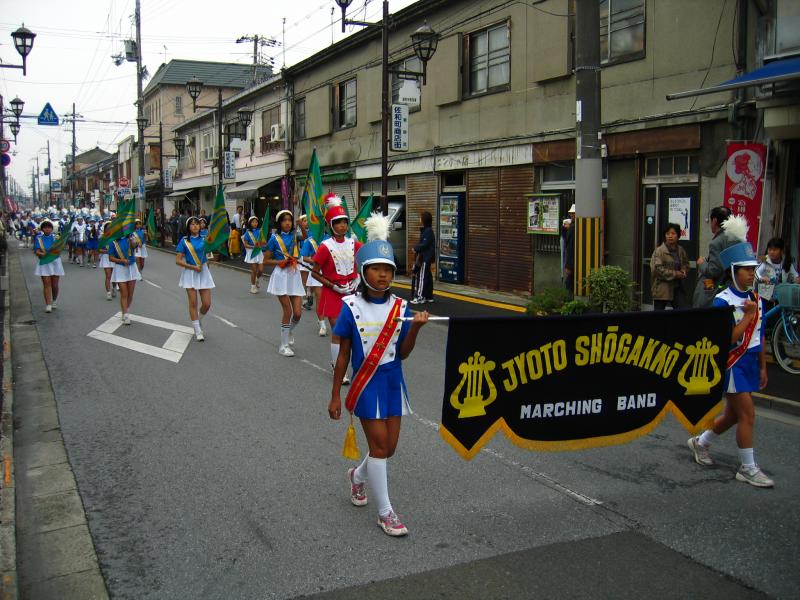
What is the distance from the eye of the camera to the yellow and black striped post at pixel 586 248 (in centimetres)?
1115

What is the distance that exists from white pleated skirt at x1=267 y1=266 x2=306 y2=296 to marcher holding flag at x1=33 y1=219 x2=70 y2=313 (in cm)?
636

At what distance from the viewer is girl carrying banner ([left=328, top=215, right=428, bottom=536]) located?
4.48 meters

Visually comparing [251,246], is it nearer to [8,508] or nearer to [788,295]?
[788,295]

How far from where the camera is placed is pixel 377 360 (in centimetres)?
447

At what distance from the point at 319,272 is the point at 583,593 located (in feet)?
16.7

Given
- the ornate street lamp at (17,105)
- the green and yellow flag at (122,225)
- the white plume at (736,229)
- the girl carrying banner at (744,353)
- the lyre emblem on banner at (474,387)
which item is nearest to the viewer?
the lyre emblem on banner at (474,387)

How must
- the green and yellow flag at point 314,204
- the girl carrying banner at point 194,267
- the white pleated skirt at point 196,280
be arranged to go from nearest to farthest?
the green and yellow flag at point 314,204 → the girl carrying banner at point 194,267 → the white pleated skirt at point 196,280

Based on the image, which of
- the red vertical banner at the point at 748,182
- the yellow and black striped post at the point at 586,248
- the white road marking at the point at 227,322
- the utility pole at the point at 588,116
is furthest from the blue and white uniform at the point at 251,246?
the red vertical banner at the point at 748,182

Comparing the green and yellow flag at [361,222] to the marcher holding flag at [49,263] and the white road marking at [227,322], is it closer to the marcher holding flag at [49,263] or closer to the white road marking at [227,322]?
the white road marking at [227,322]

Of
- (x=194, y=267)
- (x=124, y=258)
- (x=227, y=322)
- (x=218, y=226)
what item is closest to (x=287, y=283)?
(x=194, y=267)

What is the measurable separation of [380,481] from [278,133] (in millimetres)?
29135

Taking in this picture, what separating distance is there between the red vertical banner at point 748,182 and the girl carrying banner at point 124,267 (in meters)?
9.87

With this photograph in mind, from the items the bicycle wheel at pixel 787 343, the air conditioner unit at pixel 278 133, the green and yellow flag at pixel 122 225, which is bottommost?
the bicycle wheel at pixel 787 343

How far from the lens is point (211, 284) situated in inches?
465
